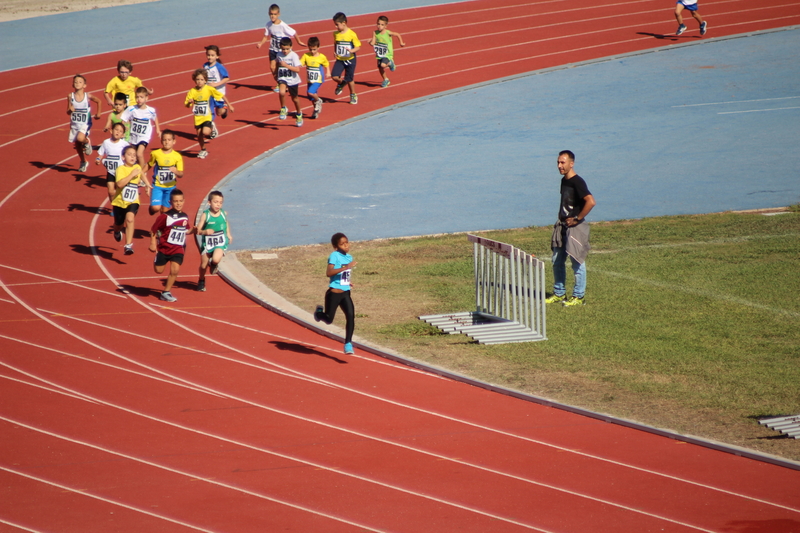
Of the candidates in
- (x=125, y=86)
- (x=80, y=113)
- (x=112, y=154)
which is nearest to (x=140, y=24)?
(x=125, y=86)

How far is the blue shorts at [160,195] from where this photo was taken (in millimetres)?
13930

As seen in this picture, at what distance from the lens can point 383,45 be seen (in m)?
22.2

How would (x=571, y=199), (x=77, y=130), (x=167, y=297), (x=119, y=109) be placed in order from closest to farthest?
(x=571, y=199) → (x=167, y=297) → (x=119, y=109) → (x=77, y=130)

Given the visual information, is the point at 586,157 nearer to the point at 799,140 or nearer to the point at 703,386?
the point at 799,140

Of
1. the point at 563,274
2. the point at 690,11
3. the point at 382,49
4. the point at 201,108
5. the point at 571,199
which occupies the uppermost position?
the point at 690,11

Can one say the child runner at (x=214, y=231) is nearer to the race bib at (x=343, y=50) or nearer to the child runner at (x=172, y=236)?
the child runner at (x=172, y=236)

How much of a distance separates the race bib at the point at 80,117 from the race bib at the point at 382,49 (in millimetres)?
7813

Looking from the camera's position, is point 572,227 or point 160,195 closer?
point 572,227

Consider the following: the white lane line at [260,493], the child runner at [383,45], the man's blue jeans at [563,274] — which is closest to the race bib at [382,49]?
the child runner at [383,45]

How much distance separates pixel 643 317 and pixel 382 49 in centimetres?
1292

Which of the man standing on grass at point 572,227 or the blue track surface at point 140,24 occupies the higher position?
the blue track surface at point 140,24

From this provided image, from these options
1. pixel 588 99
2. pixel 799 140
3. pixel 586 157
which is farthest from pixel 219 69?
pixel 799 140

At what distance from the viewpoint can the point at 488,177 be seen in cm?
1783

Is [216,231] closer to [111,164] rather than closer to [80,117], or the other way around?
[111,164]
